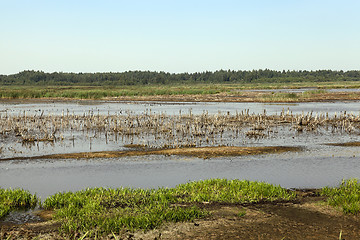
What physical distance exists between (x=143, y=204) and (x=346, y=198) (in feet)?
21.2

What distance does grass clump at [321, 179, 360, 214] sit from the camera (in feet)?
36.6

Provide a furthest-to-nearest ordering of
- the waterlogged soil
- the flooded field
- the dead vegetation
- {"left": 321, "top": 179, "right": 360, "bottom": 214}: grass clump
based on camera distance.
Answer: the dead vegetation
the flooded field
{"left": 321, "top": 179, "right": 360, "bottom": 214}: grass clump
the waterlogged soil

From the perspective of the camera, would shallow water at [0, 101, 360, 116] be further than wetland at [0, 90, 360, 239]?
Yes

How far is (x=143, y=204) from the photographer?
11945mm

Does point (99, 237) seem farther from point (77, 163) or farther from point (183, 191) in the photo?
point (77, 163)

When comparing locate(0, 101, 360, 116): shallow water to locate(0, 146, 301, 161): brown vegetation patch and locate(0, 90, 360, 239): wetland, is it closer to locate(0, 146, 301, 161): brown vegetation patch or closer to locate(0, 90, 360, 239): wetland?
locate(0, 90, 360, 239): wetland

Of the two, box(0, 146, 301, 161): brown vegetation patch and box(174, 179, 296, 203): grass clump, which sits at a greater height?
box(174, 179, 296, 203): grass clump

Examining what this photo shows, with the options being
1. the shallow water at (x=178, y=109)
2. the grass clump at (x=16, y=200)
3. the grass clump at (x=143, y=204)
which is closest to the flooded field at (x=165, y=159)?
the grass clump at (x=16, y=200)

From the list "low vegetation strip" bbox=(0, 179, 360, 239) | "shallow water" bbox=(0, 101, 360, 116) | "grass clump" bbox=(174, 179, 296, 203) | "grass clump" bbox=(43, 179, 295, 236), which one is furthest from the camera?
"shallow water" bbox=(0, 101, 360, 116)

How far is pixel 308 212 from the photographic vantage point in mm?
11430

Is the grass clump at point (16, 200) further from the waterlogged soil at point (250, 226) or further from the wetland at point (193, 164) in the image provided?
the waterlogged soil at point (250, 226)

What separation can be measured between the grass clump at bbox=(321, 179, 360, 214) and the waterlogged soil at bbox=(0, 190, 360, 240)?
9.5 inches

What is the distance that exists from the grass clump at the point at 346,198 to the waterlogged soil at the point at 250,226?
24 cm

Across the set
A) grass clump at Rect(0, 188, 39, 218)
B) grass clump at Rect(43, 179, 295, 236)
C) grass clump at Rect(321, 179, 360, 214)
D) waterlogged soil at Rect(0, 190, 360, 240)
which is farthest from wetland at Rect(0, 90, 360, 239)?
grass clump at Rect(0, 188, 39, 218)
